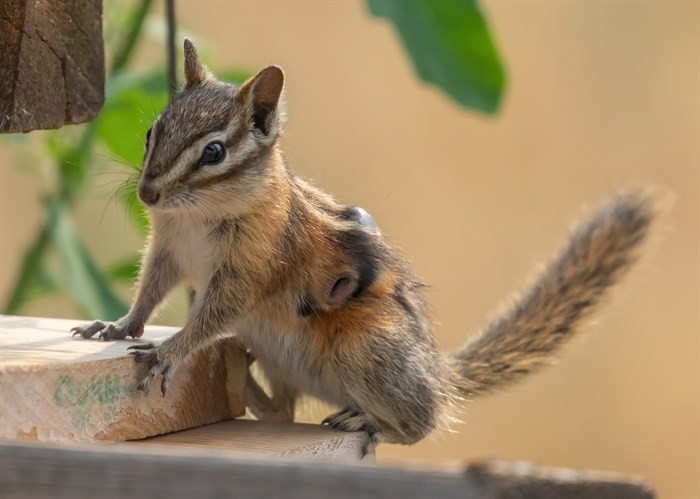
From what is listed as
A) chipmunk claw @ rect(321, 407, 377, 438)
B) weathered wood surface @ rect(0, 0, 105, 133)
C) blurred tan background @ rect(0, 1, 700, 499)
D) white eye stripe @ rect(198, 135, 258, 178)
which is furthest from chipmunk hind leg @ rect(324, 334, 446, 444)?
blurred tan background @ rect(0, 1, 700, 499)

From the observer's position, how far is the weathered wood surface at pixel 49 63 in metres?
2.23

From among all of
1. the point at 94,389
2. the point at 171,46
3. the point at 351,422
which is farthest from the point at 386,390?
the point at 171,46

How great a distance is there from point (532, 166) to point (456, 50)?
2.93 metres

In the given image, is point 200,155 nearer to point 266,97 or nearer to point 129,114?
point 266,97

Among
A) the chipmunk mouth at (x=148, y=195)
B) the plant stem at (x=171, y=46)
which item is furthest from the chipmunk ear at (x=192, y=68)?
the chipmunk mouth at (x=148, y=195)

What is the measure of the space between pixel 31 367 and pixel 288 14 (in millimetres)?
4354

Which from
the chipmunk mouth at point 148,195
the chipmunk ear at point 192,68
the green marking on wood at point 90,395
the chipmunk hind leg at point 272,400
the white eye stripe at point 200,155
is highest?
the chipmunk ear at point 192,68

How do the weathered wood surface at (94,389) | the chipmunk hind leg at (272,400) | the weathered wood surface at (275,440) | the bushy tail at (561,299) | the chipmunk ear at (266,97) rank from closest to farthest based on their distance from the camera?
1. the weathered wood surface at (94,389)
2. the weathered wood surface at (275,440)
3. the chipmunk ear at (266,97)
4. the chipmunk hind leg at (272,400)
5. the bushy tail at (561,299)

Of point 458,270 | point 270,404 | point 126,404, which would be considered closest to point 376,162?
point 458,270

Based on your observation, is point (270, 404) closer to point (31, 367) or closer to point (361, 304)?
point (361, 304)

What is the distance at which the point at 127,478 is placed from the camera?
46.1 inches

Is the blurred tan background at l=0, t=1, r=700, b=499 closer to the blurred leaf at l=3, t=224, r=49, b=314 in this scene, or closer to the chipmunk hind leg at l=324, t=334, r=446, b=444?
the blurred leaf at l=3, t=224, r=49, b=314

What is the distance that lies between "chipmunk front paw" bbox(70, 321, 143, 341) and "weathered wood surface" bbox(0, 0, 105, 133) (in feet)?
1.23

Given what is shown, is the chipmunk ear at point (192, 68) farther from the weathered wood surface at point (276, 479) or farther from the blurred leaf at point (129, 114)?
the weathered wood surface at point (276, 479)
